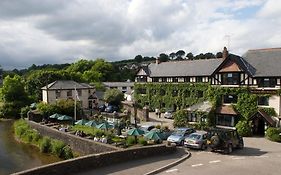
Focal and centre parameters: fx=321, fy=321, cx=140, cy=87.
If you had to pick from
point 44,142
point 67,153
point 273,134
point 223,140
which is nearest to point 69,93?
point 44,142

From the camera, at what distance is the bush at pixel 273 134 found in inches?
1265

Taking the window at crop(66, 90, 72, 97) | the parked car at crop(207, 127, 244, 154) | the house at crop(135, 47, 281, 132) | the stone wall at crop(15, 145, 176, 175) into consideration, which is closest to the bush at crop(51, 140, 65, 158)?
the stone wall at crop(15, 145, 176, 175)

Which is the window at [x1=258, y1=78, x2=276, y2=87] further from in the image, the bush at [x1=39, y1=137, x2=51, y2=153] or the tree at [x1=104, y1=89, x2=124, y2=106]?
the tree at [x1=104, y1=89, x2=124, y2=106]

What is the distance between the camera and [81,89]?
61406 millimetres

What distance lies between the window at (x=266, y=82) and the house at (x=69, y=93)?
32.0m

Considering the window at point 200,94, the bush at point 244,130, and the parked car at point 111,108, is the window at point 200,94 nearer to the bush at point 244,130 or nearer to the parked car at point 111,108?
the bush at point 244,130

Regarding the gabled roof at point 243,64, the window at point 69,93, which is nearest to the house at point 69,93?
the window at point 69,93

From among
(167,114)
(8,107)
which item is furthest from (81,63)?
(167,114)

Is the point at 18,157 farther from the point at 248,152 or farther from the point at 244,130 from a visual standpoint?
the point at 244,130

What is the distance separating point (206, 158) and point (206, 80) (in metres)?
26.2

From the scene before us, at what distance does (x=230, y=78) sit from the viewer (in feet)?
129

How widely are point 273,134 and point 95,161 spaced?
69.4ft

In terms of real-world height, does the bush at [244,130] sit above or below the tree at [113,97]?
below

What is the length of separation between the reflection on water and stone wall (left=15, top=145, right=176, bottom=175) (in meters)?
11.4
